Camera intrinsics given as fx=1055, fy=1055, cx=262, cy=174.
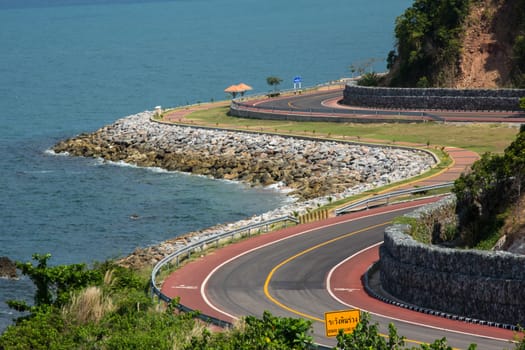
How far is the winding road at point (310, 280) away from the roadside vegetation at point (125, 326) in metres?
1.56

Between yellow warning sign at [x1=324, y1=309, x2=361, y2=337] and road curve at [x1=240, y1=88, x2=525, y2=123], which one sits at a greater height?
road curve at [x1=240, y1=88, x2=525, y2=123]

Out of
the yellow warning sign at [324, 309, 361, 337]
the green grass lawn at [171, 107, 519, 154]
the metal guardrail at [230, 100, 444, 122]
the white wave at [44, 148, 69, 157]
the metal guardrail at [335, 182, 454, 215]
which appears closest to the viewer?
the yellow warning sign at [324, 309, 361, 337]

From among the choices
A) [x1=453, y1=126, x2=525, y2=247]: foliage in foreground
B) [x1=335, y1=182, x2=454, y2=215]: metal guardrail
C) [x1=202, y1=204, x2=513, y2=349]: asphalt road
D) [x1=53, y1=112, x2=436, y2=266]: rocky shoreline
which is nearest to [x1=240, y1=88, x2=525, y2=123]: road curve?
[x1=53, y1=112, x2=436, y2=266]: rocky shoreline

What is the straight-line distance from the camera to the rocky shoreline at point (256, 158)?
6238 cm

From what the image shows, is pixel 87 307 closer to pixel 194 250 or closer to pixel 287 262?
pixel 287 262

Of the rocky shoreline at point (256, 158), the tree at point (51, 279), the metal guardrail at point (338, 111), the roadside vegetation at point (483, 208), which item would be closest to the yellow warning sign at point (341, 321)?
the tree at point (51, 279)

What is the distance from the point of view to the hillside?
83.1 meters

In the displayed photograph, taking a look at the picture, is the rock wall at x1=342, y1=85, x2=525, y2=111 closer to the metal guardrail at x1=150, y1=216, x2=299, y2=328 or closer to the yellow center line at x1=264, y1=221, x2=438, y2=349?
the metal guardrail at x1=150, y1=216, x2=299, y2=328

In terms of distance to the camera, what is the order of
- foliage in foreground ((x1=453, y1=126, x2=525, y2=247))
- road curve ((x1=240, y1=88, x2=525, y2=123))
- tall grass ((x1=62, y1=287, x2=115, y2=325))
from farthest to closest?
road curve ((x1=240, y1=88, x2=525, y2=123))
foliage in foreground ((x1=453, y1=126, x2=525, y2=247))
tall grass ((x1=62, y1=287, x2=115, y2=325))

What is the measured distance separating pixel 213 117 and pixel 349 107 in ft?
39.7

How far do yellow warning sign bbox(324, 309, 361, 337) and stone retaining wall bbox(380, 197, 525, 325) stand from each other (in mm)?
8125

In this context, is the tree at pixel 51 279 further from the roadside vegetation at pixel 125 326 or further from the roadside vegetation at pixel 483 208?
the roadside vegetation at pixel 483 208

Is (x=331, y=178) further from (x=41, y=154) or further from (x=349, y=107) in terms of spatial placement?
(x=41, y=154)

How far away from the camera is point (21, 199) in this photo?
240 feet
